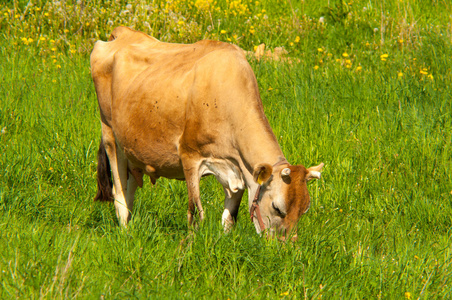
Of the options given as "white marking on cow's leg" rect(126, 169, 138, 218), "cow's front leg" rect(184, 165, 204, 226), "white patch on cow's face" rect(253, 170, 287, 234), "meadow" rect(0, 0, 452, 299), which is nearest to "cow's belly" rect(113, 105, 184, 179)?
"cow's front leg" rect(184, 165, 204, 226)

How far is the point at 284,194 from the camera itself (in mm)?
4312

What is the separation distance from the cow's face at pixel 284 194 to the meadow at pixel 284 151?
154 mm

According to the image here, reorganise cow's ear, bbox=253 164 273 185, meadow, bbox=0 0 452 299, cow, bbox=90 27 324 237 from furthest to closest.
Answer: cow, bbox=90 27 324 237
cow's ear, bbox=253 164 273 185
meadow, bbox=0 0 452 299

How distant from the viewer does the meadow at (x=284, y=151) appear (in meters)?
4.10

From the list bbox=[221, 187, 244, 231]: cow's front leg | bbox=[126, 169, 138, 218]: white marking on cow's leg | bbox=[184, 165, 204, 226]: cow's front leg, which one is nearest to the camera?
bbox=[184, 165, 204, 226]: cow's front leg

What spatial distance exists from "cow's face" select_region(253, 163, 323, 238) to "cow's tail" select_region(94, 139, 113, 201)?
2.04 metres

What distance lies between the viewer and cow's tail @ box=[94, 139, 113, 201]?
593 cm

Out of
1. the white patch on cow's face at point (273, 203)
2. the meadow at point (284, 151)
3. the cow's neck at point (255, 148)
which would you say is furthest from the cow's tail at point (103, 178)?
the white patch on cow's face at point (273, 203)

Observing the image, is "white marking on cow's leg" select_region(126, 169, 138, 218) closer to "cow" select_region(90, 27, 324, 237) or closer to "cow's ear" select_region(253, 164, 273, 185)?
"cow" select_region(90, 27, 324, 237)

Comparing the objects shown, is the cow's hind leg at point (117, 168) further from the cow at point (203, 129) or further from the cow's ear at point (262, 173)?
the cow's ear at point (262, 173)

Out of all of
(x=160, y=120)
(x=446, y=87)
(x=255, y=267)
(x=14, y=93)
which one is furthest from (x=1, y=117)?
(x=446, y=87)

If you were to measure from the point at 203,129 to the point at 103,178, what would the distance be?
1716 millimetres

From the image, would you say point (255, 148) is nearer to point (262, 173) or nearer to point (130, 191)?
point (262, 173)

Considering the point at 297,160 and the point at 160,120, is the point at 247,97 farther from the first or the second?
the point at 297,160
